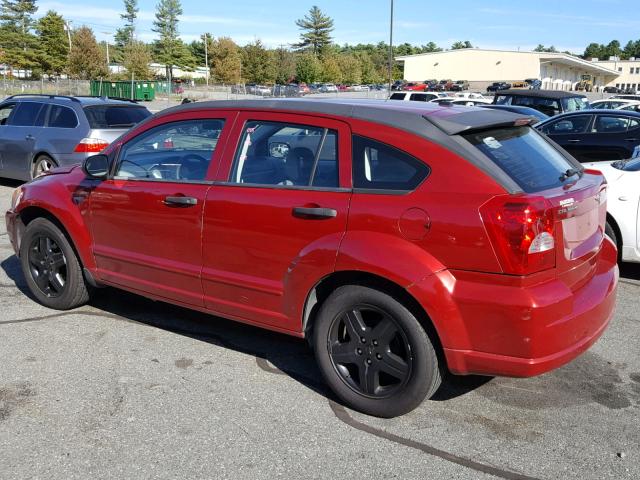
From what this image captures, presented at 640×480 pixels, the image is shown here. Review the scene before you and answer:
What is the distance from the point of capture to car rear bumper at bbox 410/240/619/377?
3037 millimetres

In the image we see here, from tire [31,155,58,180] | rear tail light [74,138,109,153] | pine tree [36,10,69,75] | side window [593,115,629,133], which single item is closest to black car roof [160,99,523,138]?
rear tail light [74,138,109,153]

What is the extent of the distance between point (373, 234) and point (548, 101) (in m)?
18.9

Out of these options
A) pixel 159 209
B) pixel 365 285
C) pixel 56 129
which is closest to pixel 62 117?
pixel 56 129

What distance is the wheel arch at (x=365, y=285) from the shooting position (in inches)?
130

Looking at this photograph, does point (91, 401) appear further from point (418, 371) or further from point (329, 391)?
point (418, 371)

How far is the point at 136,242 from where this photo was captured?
174 inches

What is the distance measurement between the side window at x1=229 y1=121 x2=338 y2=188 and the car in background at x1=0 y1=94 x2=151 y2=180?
6.79 m

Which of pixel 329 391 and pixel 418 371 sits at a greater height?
pixel 418 371

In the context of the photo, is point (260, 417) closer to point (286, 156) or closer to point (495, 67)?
point (286, 156)

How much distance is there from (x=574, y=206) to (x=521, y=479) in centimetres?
140

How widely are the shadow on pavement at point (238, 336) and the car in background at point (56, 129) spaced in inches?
183

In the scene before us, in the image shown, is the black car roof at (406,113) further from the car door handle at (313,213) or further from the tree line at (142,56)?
Answer: the tree line at (142,56)

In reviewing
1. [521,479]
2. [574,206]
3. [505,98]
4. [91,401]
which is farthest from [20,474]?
[505,98]

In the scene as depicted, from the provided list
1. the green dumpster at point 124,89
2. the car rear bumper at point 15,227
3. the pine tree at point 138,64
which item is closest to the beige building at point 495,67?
the pine tree at point 138,64
